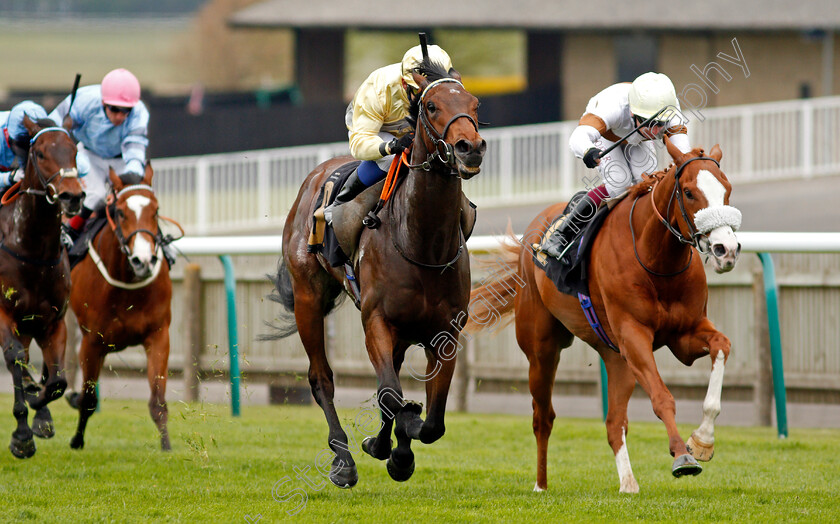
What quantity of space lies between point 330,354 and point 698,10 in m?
12.3

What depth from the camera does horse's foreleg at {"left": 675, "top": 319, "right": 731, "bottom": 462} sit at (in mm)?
4863

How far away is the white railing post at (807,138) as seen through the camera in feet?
49.8

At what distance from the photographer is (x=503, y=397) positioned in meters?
9.52

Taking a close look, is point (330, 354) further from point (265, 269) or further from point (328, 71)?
point (328, 71)

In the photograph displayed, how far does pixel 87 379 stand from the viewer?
23.8ft

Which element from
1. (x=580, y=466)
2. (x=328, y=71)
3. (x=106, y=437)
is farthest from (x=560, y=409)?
(x=328, y=71)

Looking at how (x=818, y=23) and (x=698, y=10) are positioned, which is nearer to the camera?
(x=818, y=23)

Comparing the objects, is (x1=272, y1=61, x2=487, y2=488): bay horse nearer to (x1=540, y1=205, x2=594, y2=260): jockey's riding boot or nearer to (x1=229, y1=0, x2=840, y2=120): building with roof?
(x1=540, y1=205, x2=594, y2=260): jockey's riding boot

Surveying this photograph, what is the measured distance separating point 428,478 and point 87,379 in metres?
2.35

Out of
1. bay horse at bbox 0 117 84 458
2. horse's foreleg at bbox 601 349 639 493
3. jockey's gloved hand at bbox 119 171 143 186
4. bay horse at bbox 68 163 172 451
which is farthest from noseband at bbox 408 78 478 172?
jockey's gloved hand at bbox 119 171 143 186

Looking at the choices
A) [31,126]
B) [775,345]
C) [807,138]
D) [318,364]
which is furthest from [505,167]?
[318,364]

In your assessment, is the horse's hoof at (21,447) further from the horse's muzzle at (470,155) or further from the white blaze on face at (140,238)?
the horse's muzzle at (470,155)

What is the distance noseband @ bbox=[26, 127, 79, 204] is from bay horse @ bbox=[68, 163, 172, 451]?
620 millimetres

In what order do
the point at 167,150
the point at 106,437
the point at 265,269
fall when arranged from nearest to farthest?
1. the point at 106,437
2. the point at 265,269
3. the point at 167,150
